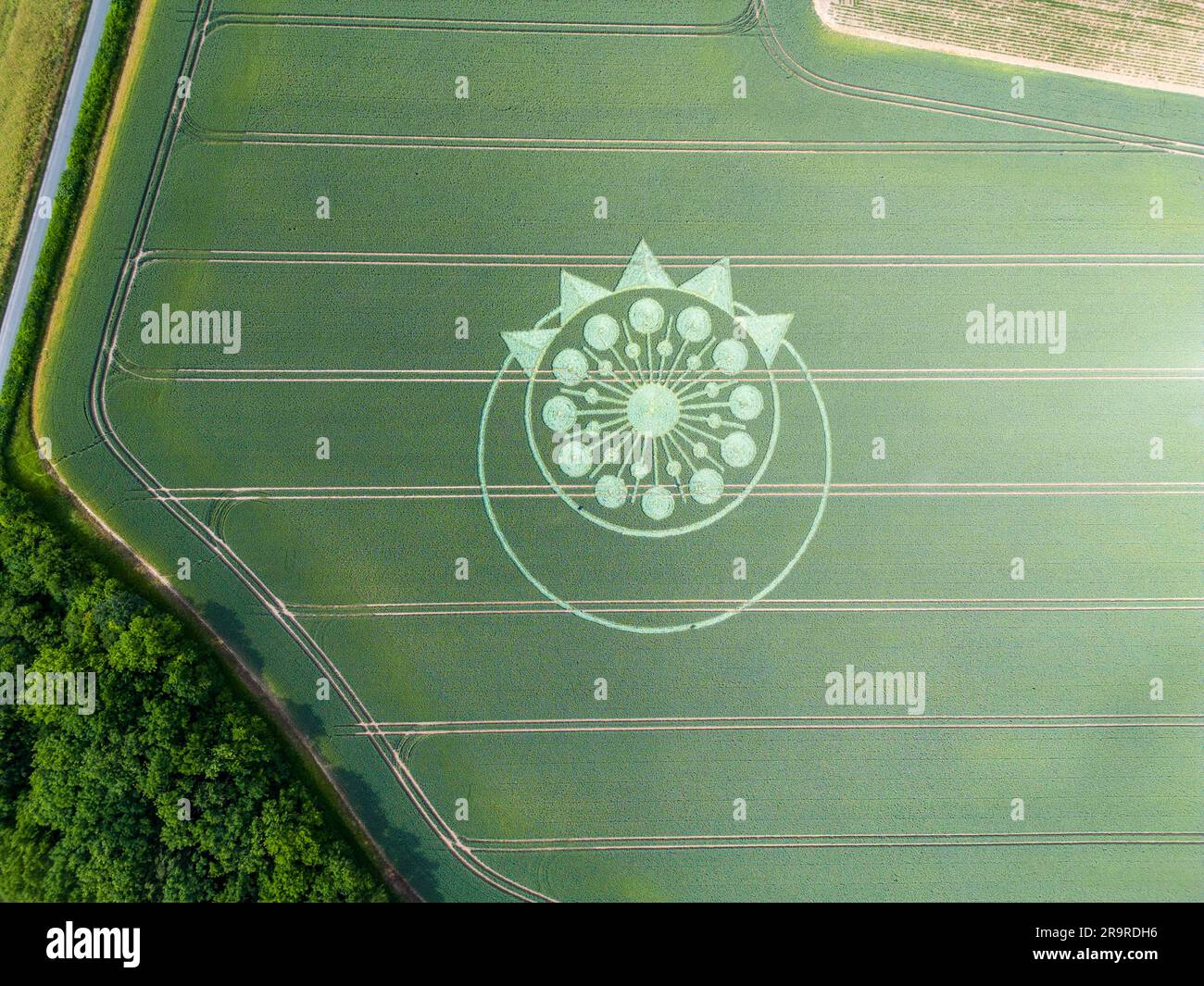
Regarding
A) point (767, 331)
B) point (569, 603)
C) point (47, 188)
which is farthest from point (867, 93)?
point (47, 188)

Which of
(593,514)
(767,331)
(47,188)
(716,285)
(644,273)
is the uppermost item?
(47,188)

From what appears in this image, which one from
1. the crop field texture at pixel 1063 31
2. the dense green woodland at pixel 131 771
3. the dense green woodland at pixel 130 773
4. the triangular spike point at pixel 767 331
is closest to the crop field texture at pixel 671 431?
the triangular spike point at pixel 767 331

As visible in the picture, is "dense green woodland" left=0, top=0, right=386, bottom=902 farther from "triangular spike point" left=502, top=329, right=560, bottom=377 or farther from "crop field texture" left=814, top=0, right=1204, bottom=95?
"crop field texture" left=814, top=0, right=1204, bottom=95

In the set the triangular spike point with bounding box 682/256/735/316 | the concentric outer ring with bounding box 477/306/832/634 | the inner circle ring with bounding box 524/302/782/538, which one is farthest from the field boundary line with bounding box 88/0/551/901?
the triangular spike point with bounding box 682/256/735/316

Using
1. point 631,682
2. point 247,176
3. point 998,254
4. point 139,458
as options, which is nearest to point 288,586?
point 139,458

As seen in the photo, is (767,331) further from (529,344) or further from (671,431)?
(529,344)

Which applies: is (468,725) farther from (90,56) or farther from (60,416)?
(90,56)
